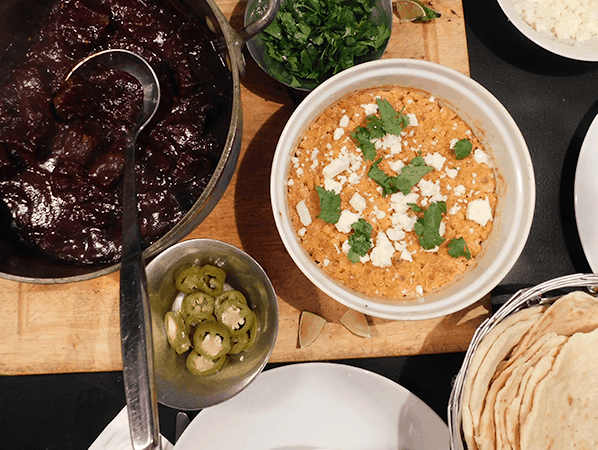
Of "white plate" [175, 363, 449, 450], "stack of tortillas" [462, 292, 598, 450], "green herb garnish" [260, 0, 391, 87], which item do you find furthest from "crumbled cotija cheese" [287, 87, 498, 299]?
"white plate" [175, 363, 449, 450]

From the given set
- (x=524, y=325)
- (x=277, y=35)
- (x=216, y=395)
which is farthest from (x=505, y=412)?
(x=277, y=35)

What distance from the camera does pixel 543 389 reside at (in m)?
1.68

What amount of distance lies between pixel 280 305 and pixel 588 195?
146cm

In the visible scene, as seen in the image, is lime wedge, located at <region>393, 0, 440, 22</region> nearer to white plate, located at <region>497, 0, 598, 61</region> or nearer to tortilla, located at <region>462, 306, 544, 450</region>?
white plate, located at <region>497, 0, 598, 61</region>

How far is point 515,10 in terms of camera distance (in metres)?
2.13

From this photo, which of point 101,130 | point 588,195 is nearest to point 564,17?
point 588,195

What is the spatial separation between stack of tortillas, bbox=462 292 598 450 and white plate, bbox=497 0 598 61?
1109 mm

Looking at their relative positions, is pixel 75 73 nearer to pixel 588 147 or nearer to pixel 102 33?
pixel 102 33

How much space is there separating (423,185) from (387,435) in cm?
113

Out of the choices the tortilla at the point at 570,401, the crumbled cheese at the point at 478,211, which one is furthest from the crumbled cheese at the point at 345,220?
the tortilla at the point at 570,401

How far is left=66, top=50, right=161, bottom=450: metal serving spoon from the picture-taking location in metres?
1.33

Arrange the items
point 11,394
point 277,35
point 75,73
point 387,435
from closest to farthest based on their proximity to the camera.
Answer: point 75,73 → point 277,35 → point 387,435 → point 11,394

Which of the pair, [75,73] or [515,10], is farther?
[515,10]

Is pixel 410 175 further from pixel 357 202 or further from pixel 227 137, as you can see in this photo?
pixel 227 137
